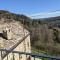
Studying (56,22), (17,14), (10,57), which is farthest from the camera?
(56,22)

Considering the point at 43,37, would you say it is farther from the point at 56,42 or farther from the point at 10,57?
the point at 10,57

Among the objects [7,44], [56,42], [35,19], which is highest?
[35,19]

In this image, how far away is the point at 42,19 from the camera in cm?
3138

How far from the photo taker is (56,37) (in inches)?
1235

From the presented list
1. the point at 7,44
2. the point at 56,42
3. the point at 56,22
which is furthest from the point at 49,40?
the point at 7,44

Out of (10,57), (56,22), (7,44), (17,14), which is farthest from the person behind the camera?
(56,22)

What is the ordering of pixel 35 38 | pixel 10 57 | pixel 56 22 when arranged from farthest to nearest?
pixel 56 22
pixel 35 38
pixel 10 57

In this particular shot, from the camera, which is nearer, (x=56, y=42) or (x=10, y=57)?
(x=10, y=57)

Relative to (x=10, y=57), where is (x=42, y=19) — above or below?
above

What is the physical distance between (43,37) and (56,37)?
3058mm

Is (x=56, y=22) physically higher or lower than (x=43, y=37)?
higher

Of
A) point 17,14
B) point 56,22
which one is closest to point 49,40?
point 56,22

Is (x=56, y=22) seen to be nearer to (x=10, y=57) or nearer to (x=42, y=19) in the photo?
(x=42, y=19)

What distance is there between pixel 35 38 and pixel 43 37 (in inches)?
68.5
